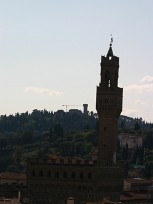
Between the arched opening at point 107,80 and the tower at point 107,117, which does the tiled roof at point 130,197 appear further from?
the arched opening at point 107,80

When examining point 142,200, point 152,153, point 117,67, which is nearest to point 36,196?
point 117,67

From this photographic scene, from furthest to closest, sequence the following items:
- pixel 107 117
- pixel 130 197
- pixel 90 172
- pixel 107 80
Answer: pixel 130 197 → pixel 107 80 → pixel 107 117 → pixel 90 172

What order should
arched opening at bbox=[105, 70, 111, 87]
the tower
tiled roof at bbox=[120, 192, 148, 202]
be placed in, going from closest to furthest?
the tower
arched opening at bbox=[105, 70, 111, 87]
tiled roof at bbox=[120, 192, 148, 202]

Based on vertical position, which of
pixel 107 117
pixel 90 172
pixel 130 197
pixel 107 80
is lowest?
pixel 130 197

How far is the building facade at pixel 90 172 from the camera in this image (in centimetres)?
8306

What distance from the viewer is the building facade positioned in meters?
83.1

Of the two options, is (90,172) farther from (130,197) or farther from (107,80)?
(130,197)

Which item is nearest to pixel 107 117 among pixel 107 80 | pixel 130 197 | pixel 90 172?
pixel 107 80

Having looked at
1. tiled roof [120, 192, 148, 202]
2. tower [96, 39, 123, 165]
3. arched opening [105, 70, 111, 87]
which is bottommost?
tiled roof [120, 192, 148, 202]

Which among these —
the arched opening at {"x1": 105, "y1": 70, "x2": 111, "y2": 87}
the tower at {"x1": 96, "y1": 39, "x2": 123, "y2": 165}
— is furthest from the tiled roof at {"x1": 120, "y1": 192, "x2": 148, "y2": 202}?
the arched opening at {"x1": 105, "y1": 70, "x2": 111, "y2": 87}

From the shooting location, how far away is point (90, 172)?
83188 mm

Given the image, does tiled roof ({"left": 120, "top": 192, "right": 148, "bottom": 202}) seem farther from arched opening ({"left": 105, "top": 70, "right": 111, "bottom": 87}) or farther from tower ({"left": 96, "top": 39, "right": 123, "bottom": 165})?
arched opening ({"left": 105, "top": 70, "right": 111, "bottom": 87})

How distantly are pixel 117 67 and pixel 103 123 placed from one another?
5.74 m

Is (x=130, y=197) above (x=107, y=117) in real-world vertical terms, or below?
below
